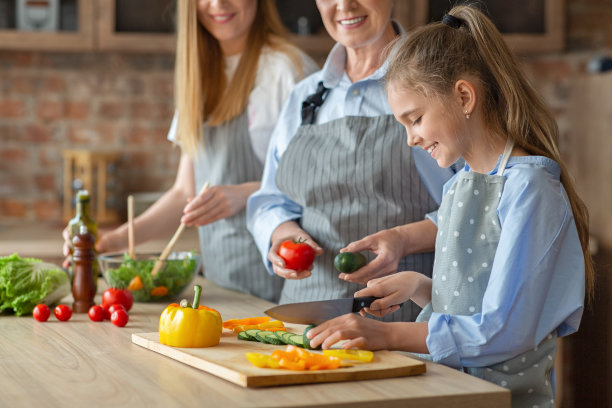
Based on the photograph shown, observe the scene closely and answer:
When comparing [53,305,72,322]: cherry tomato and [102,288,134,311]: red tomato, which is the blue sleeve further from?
[53,305,72,322]: cherry tomato

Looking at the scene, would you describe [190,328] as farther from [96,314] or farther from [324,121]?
[324,121]

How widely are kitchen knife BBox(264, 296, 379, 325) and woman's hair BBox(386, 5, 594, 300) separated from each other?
388mm

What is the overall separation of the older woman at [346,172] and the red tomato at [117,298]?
323 mm

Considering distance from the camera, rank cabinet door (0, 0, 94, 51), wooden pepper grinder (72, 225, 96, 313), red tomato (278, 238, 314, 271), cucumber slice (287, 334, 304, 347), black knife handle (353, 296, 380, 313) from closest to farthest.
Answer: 1. cucumber slice (287, 334, 304, 347)
2. black knife handle (353, 296, 380, 313)
3. red tomato (278, 238, 314, 271)
4. wooden pepper grinder (72, 225, 96, 313)
5. cabinet door (0, 0, 94, 51)

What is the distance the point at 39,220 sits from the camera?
12.7 ft

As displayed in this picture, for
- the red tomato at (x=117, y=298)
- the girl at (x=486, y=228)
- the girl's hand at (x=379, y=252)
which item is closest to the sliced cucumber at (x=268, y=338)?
the girl at (x=486, y=228)

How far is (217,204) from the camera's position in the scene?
212 centimetres

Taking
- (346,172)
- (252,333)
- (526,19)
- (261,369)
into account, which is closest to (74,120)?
(526,19)

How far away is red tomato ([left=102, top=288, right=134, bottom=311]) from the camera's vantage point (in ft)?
5.86

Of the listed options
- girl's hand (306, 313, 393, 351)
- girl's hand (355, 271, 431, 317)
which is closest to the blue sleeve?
girl's hand (355, 271, 431, 317)

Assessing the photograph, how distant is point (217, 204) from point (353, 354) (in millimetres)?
919

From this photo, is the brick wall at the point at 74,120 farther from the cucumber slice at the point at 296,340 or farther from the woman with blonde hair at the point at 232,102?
the cucumber slice at the point at 296,340

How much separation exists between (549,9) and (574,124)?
0.56 meters

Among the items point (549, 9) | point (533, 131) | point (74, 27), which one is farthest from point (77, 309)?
point (549, 9)
